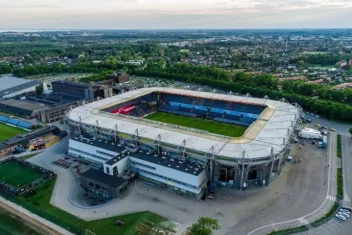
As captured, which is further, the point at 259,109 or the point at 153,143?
the point at 259,109

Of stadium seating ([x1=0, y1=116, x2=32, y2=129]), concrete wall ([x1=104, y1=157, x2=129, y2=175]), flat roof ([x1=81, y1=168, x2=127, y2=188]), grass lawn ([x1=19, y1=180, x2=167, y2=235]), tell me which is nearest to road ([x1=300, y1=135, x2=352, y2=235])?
grass lawn ([x1=19, y1=180, x2=167, y2=235])

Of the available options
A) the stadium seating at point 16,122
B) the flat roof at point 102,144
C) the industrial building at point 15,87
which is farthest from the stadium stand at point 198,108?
the industrial building at point 15,87

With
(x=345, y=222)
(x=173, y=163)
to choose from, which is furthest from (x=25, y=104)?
(x=345, y=222)

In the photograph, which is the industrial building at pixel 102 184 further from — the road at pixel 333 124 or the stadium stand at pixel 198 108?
the road at pixel 333 124

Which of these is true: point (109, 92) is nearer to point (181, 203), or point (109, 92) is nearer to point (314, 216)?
point (181, 203)

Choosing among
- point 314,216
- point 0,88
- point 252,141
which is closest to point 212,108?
point 252,141

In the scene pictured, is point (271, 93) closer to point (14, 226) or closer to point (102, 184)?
point (102, 184)
